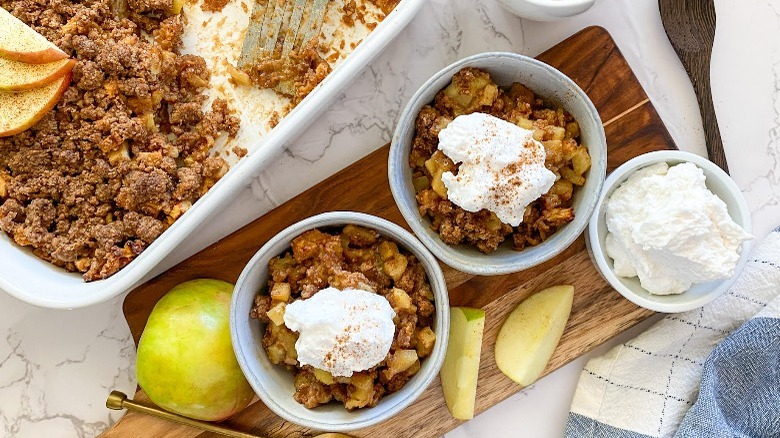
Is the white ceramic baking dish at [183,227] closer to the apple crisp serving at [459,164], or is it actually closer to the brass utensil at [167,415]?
the apple crisp serving at [459,164]

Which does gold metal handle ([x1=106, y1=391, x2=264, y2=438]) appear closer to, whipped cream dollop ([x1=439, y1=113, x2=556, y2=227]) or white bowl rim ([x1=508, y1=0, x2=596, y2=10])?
whipped cream dollop ([x1=439, y1=113, x2=556, y2=227])

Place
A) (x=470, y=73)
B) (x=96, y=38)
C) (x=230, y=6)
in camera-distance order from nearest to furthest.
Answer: (x=470, y=73) < (x=96, y=38) < (x=230, y=6)

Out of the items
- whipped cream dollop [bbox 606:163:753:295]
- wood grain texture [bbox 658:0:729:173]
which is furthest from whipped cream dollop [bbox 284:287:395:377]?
wood grain texture [bbox 658:0:729:173]

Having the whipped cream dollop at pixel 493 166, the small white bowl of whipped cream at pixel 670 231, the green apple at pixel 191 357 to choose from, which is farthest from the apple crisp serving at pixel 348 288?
the small white bowl of whipped cream at pixel 670 231

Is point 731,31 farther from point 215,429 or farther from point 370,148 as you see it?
point 215,429

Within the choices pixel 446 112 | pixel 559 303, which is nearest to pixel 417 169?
pixel 446 112

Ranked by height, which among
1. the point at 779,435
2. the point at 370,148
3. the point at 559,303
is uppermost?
the point at 370,148

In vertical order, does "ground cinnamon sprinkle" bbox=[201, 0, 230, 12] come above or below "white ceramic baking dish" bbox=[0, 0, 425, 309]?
above
